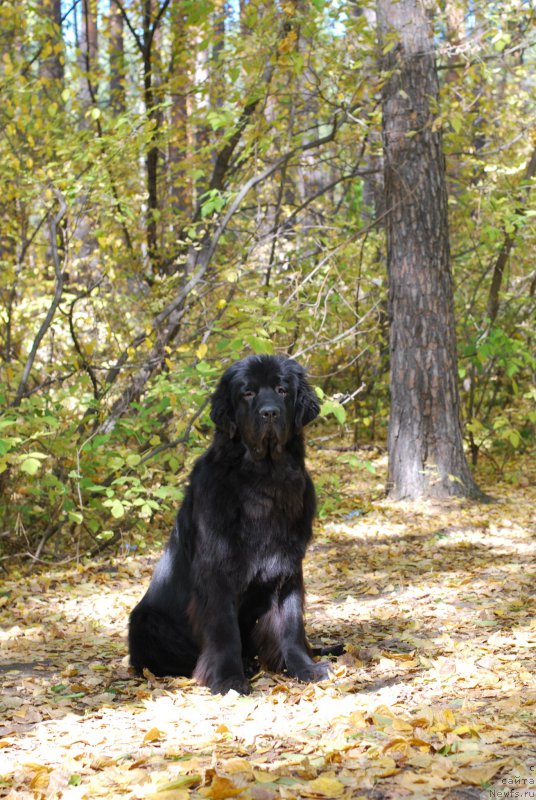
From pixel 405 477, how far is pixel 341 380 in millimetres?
3546

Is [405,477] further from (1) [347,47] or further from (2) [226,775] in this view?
(2) [226,775]

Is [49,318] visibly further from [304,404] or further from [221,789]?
[221,789]

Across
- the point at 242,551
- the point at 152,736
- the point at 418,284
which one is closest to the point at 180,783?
the point at 152,736

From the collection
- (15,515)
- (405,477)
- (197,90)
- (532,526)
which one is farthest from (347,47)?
(15,515)

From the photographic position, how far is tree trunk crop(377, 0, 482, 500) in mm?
8406

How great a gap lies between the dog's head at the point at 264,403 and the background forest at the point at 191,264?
1.84 meters

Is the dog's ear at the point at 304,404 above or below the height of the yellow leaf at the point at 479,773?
above

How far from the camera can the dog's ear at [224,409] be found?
432 cm

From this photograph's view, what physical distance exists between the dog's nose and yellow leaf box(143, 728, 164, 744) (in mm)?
1516

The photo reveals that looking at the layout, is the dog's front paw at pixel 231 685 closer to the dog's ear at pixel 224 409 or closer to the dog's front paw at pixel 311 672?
the dog's front paw at pixel 311 672

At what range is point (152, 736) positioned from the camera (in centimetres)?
321

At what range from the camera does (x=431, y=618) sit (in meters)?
5.10

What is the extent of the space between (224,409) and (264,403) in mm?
287

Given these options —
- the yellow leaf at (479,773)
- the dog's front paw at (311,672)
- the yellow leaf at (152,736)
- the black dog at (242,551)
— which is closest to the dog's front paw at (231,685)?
the black dog at (242,551)
